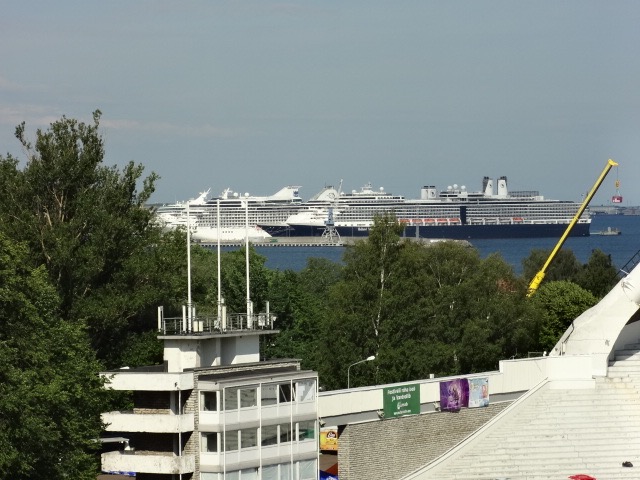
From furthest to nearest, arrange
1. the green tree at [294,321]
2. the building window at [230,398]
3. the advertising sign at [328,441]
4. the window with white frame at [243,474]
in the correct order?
the green tree at [294,321] < the advertising sign at [328,441] < the window with white frame at [243,474] < the building window at [230,398]

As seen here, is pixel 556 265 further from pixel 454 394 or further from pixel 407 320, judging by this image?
pixel 454 394

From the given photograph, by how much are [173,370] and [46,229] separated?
11.4m

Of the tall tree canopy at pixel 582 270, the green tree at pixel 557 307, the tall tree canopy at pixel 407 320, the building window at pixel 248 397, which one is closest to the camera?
the building window at pixel 248 397

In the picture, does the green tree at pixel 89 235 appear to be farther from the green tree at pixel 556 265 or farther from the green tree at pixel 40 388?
the green tree at pixel 556 265

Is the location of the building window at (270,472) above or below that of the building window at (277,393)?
below

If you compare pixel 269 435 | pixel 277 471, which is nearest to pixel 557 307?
pixel 277 471

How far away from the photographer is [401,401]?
37.1 meters

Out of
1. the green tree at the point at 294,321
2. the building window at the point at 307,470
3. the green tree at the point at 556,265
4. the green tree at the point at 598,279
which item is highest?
the green tree at the point at 556,265

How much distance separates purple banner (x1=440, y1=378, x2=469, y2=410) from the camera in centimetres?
3869

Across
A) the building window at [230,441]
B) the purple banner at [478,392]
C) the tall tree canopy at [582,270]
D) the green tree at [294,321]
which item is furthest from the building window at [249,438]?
the tall tree canopy at [582,270]

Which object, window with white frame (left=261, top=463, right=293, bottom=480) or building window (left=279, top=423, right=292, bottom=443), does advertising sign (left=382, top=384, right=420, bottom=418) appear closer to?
building window (left=279, top=423, right=292, bottom=443)

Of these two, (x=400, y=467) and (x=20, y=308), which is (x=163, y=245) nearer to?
(x=400, y=467)

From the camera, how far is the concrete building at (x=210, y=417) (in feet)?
99.5

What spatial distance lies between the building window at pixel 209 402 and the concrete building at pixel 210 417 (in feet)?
0.07
